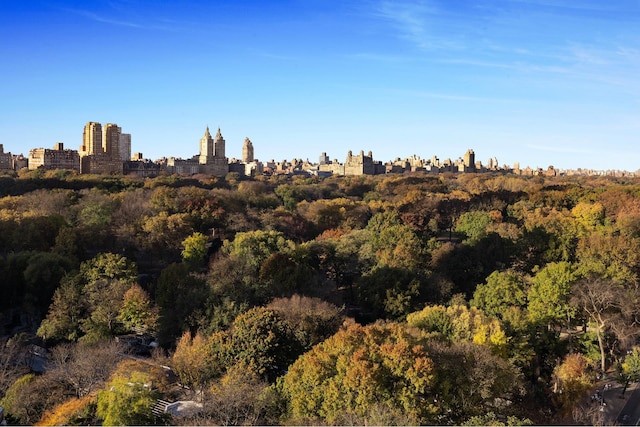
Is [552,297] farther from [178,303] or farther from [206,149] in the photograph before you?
[206,149]

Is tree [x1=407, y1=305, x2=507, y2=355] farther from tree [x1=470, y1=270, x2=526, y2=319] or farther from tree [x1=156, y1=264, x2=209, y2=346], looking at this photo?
tree [x1=156, y1=264, x2=209, y2=346]

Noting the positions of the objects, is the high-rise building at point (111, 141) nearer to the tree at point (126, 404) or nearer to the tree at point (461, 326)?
the tree at point (461, 326)

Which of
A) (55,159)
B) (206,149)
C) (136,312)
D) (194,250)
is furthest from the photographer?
(206,149)

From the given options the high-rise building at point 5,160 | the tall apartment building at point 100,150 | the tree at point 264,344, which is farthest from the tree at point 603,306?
the high-rise building at point 5,160

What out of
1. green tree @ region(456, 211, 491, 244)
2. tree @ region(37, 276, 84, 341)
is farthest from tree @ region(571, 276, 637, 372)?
tree @ region(37, 276, 84, 341)

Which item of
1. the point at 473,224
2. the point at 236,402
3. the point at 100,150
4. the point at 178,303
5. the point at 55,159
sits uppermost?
the point at 100,150

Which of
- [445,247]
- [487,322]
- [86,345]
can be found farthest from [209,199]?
[487,322]

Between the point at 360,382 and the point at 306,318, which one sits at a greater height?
the point at 306,318

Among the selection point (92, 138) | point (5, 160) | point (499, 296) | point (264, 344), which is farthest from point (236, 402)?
point (5, 160)
